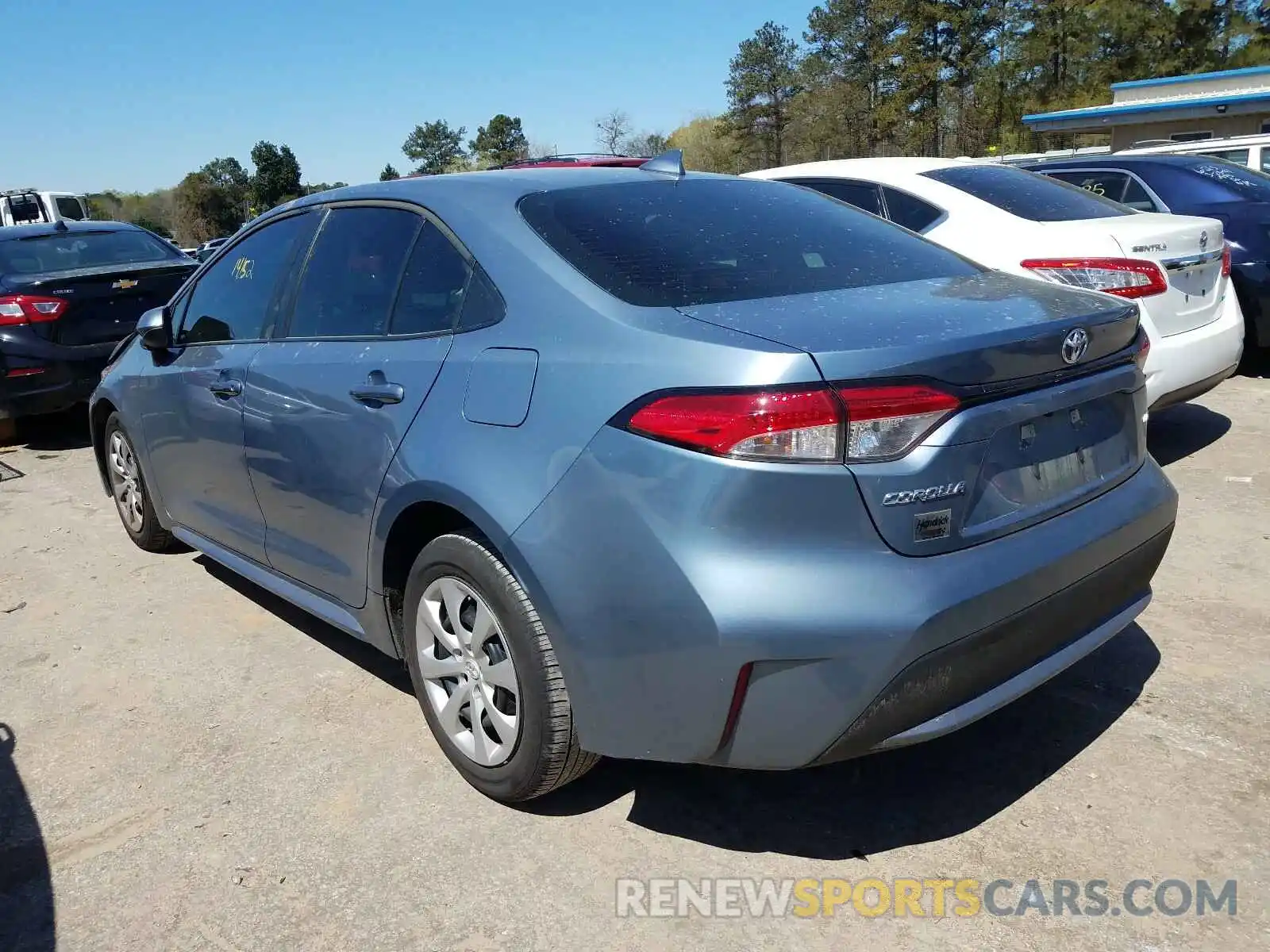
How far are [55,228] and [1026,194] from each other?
7425 mm

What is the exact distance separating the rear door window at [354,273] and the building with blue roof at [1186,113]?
24.5 metres

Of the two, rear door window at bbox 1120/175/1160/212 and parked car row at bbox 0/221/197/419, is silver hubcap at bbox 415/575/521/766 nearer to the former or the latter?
parked car row at bbox 0/221/197/419

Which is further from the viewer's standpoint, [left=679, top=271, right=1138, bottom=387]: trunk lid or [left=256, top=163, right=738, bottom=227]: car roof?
[left=256, top=163, right=738, bottom=227]: car roof

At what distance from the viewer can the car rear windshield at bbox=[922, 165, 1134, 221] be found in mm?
5512

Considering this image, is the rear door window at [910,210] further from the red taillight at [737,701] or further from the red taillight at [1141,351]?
the red taillight at [737,701]

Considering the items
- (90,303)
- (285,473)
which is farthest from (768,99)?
(285,473)

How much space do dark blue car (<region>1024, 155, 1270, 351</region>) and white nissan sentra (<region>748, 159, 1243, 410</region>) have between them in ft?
4.87

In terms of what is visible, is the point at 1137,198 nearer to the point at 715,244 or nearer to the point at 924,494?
the point at 715,244

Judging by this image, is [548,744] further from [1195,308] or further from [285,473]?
[1195,308]

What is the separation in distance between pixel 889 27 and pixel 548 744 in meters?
52.4

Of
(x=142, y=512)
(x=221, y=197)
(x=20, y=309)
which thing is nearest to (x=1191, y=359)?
(x=142, y=512)

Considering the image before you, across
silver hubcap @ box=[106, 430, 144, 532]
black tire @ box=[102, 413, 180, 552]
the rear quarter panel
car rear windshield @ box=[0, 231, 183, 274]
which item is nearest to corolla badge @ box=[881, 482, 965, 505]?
the rear quarter panel

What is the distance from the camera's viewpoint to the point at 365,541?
3023mm

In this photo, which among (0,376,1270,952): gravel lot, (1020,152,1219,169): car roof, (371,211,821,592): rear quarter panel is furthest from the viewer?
(1020,152,1219,169): car roof
